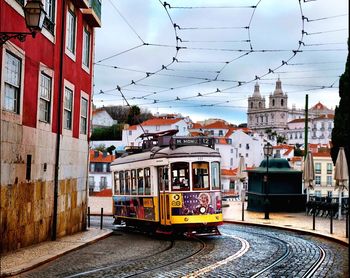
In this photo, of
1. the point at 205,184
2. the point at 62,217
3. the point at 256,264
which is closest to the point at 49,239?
the point at 62,217

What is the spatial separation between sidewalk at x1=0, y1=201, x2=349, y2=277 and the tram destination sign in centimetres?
374

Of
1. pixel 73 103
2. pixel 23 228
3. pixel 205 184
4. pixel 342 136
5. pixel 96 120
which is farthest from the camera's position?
pixel 96 120

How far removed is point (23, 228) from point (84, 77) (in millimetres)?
7704

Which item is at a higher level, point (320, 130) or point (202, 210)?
point (320, 130)

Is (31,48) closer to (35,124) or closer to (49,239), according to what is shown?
(35,124)

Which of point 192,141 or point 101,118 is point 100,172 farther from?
point 192,141

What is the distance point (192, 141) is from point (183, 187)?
2.05 m

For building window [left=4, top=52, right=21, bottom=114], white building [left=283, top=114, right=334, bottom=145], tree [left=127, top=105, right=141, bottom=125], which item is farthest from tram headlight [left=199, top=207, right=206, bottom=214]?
white building [left=283, top=114, right=334, bottom=145]

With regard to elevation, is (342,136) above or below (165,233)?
above

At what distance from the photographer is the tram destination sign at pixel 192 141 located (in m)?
17.2

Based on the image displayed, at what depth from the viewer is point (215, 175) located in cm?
1681

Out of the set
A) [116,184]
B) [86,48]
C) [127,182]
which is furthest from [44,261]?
[86,48]

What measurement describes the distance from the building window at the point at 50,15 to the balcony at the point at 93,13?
3227 mm

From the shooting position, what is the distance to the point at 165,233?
55.2 ft
